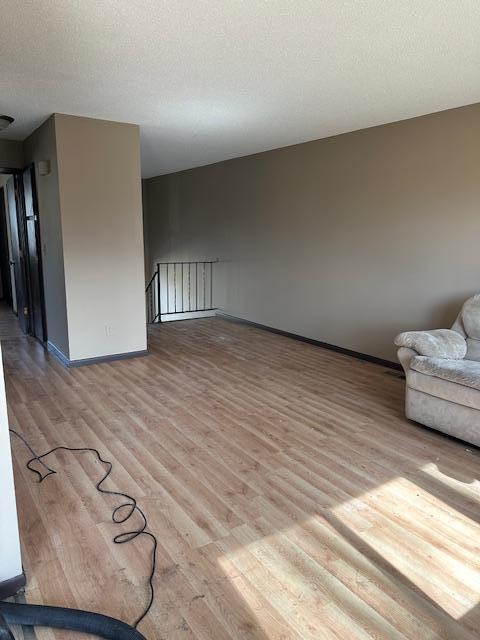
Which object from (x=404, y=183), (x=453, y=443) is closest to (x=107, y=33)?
(x=404, y=183)

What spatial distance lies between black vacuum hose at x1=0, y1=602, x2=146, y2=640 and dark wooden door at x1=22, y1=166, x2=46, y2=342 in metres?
4.27

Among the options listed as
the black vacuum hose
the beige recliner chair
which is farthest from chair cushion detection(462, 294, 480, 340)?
the black vacuum hose

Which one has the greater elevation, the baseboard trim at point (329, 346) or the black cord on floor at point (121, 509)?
the baseboard trim at point (329, 346)

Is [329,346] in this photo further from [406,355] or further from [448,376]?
[448,376]

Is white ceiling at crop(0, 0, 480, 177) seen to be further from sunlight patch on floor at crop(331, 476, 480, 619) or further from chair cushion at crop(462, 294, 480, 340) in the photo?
sunlight patch on floor at crop(331, 476, 480, 619)

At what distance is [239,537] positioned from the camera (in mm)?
2053

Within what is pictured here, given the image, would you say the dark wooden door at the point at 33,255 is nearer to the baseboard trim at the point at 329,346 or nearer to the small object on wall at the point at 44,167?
the small object on wall at the point at 44,167

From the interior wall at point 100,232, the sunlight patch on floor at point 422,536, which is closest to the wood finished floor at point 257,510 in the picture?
the sunlight patch on floor at point 422,536

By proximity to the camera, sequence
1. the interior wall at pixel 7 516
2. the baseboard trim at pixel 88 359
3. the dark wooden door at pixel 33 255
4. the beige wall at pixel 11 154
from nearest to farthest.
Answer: the interior wall at pixel 7 516, the baseboard trim at pixel 88 359, the dark wooden door at pixel 33 255, the beige wall at pixel 11 154

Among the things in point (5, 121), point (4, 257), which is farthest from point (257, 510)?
point (4, 257)

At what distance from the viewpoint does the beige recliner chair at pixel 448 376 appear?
2.87 metres

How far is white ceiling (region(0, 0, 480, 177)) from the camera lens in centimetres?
227

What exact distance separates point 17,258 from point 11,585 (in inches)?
227

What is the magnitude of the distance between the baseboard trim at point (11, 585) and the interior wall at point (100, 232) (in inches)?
122
